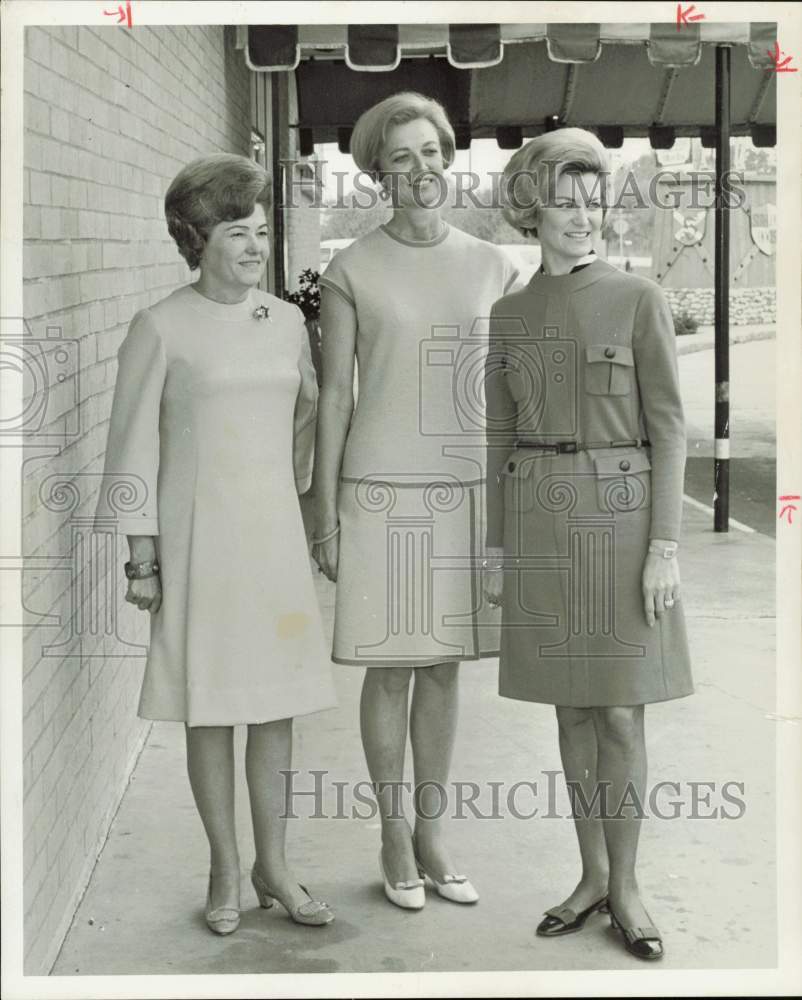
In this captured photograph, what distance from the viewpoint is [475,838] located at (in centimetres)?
452

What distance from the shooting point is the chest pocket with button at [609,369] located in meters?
A: 3.52

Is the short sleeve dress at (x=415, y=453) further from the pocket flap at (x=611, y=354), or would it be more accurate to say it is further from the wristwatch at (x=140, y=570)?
the wristwatch at (x=140, y=570)

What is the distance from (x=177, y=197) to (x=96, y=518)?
0.77 m

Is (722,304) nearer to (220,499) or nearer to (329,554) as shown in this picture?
(329,554)

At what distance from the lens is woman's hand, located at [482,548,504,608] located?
12.5 feet

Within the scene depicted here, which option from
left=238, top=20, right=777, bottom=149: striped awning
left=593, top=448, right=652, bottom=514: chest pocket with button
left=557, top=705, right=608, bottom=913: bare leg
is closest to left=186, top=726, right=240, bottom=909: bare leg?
left=557, top=705, right=608, bottom=913: bare leg

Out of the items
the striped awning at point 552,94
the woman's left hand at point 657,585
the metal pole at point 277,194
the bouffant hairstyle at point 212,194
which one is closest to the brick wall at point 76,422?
the bouffant hairstyle at point 212,194

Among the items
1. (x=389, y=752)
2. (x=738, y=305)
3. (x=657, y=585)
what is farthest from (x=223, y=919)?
Answer: (x=738, y=305)

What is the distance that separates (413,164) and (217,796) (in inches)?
63.5

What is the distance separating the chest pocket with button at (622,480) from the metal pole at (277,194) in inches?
216

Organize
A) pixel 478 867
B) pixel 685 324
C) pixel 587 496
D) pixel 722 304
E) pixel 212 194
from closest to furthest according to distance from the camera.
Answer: pixel 212 194, pixel 587 496, pixel 478 867, pixel 722 304, pixel 685 324

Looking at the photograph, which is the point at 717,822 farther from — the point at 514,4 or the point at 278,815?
the point at 514,4

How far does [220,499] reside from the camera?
3627 millimetres

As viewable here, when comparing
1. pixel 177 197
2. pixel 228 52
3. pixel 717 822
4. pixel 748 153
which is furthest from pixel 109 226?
pixel 748 153
